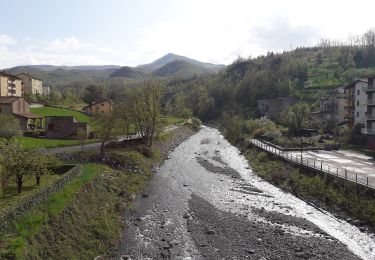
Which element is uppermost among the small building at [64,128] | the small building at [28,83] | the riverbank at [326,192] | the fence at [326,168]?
the small building at [28,83]

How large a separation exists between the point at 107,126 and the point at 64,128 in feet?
57.5

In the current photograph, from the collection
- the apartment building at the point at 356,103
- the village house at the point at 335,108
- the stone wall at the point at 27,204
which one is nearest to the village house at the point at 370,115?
the apartment building at the point at 356,103

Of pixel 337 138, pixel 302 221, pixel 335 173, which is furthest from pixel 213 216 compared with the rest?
pixel 337 138

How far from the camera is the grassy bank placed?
31.0 metres

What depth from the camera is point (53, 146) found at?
2146 inches

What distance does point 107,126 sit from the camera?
52562mm

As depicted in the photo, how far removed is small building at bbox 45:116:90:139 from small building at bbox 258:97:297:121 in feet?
217

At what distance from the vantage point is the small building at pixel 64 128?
66.2 meters

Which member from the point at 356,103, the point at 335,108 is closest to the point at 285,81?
the point at 335,108

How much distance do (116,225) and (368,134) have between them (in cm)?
4745

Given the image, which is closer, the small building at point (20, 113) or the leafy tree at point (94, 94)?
the small building at point (20, 113)

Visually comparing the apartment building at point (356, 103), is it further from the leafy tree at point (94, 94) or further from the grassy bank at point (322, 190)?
the leafy tree at point (94, 94)

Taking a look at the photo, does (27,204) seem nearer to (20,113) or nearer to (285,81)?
(20,113)

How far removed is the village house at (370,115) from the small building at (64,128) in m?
46.8
